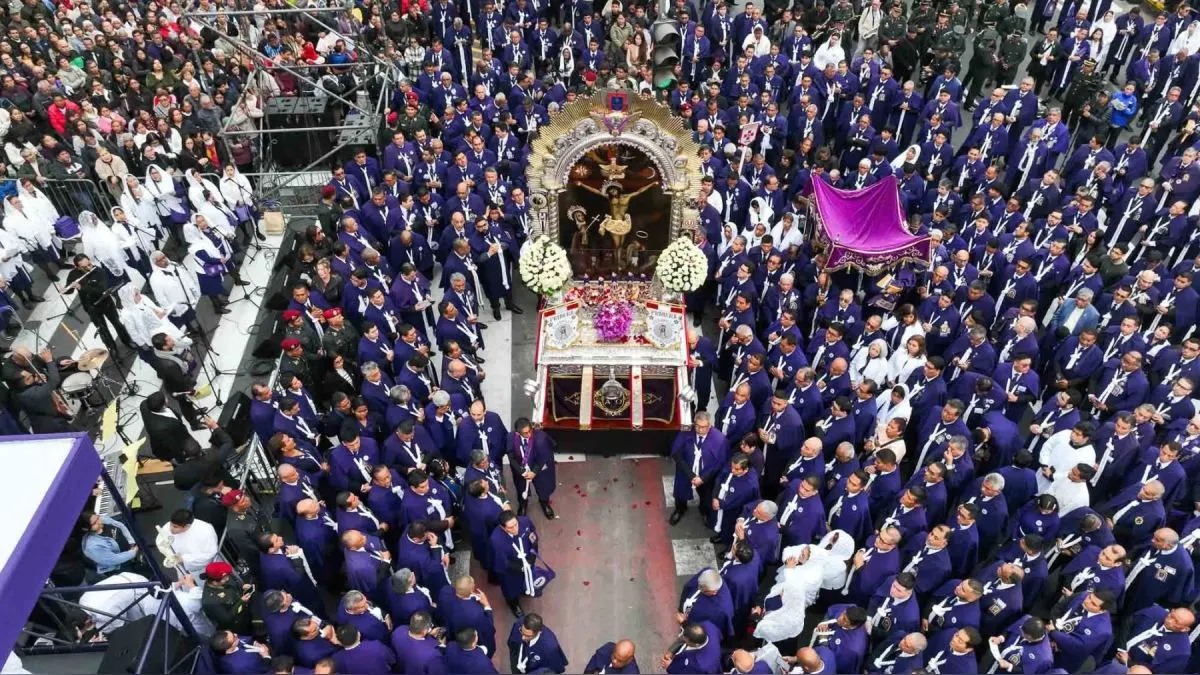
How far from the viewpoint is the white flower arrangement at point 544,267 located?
1049 cm

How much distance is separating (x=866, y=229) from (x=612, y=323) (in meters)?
4.03

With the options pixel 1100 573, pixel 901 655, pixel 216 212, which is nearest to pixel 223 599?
pixel 901 655

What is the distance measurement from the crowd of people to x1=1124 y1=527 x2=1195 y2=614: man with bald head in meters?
0.04

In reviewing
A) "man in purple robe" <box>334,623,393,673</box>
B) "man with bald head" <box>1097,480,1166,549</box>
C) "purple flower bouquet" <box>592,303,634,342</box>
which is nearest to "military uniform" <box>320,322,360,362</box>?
"purple flower bouquet" <box>592,303,634,342</box>

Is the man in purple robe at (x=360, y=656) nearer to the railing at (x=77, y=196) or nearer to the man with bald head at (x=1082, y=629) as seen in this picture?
the man with bald head at (x=1082, y=629)

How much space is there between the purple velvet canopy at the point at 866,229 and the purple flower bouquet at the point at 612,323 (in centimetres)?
301

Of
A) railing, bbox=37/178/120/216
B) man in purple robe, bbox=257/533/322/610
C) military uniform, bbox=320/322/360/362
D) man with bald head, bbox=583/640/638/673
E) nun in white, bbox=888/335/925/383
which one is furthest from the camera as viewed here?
railing, bbox=37/178/120/216

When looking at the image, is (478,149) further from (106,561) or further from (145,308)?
(106,561)

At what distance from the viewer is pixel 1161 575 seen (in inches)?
285

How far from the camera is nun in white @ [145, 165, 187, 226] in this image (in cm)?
1298

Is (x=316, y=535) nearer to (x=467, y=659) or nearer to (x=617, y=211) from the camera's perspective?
(x=467, y=659)

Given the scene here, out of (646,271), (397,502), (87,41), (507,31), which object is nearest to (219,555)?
(397,502)

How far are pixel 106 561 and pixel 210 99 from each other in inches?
416

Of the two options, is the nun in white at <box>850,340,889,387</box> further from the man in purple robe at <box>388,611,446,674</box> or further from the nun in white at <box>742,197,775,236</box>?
the man in purple robe at <box>388,611,446,674</box>
